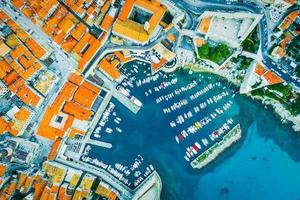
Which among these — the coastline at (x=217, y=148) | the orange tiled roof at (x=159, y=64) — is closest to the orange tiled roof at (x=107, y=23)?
the orange tiled roof at (x=159, y=64)

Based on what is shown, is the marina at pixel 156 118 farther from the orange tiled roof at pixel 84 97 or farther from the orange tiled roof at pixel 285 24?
the orange tiled roof at pixel 285 24

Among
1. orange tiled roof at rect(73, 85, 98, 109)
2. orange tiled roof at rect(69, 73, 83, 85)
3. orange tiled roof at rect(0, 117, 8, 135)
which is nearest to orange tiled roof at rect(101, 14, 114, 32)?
orange tiled roof at rect(69, 73, 83, 85)

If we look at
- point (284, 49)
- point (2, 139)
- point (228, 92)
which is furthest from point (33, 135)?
point (284, 49)

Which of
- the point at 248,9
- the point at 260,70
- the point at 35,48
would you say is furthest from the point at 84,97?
the point at 248,9

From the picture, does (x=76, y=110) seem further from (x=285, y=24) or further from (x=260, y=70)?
(x=285, y=24)

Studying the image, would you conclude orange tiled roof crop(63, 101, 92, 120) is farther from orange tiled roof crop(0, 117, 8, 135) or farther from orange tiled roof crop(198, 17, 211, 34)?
orange tiled roof crop(198, 17, 211, 34)

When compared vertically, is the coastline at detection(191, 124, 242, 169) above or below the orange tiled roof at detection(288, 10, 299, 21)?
below
